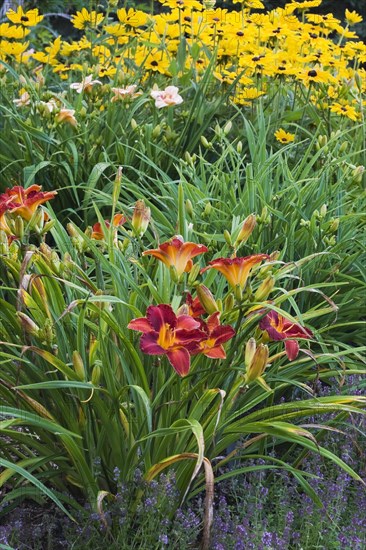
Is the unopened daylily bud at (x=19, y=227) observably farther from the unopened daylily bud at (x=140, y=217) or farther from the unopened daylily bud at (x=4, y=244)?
the unopened daylily bud at (x=140, y=217)

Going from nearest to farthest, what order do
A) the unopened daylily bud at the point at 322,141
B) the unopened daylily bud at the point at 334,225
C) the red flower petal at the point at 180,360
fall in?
the red flower petal at the point at 180,360
the unopened daylily bud at the point at 334,225
the unopened daylily bud at the point at 322,141

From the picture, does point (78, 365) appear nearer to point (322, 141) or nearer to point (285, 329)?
point (285, 329)

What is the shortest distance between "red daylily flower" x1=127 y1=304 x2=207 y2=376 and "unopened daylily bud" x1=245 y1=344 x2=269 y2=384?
12cm

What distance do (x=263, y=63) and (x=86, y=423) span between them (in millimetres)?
2313

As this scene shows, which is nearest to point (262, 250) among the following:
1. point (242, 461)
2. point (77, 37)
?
point (242, 461)

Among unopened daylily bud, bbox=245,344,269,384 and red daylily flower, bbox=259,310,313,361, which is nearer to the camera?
unopened daylily bud, bbox=245,344,269,384

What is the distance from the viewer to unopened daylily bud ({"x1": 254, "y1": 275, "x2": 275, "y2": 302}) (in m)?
1.91

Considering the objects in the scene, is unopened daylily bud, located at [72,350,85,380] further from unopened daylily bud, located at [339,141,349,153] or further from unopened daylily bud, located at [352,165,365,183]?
unopened daylily bud, located at [339,141,349,153]

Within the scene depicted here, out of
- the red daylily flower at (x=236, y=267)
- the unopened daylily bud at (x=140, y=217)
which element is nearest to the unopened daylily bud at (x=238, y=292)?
the red daylily flower at (x=236, y=267)

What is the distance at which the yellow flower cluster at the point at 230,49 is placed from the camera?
405 cm

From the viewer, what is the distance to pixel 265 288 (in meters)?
1.92

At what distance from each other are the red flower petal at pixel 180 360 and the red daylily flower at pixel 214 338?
4cm

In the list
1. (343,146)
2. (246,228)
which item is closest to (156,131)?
(343,146)

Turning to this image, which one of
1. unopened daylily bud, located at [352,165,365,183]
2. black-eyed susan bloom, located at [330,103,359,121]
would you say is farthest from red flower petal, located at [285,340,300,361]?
black-eyed susan bloom, located at [330,103,359,121]
